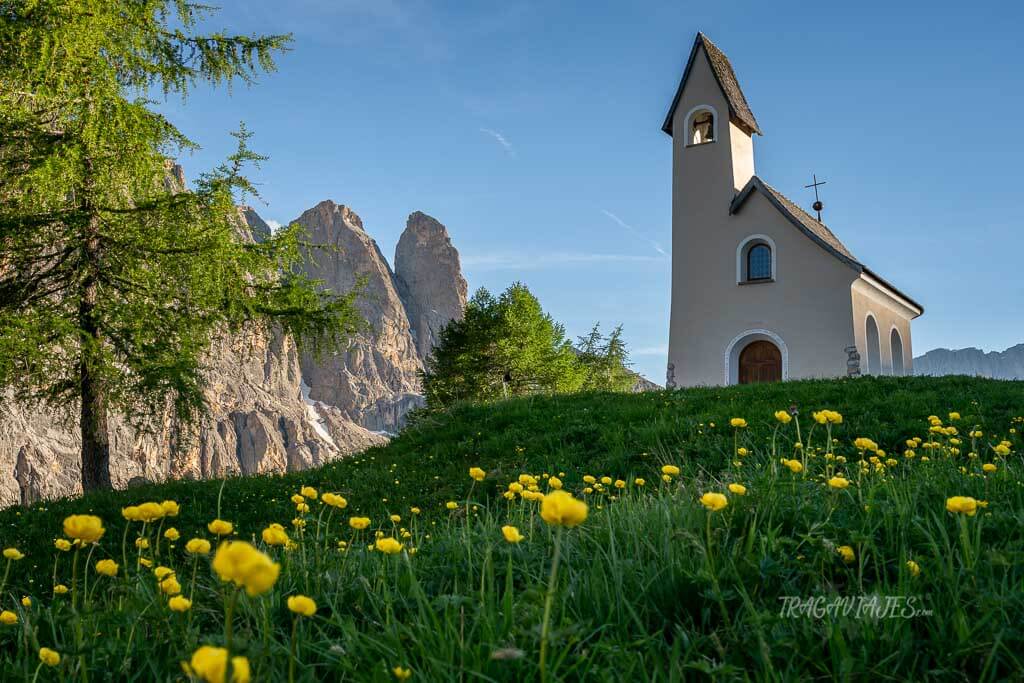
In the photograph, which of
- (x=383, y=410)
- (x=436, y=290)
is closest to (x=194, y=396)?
(x=383, y=410)

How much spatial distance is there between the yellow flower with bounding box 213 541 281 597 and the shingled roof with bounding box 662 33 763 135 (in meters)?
23.5

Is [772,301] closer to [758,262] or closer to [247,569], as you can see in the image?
[758,262]

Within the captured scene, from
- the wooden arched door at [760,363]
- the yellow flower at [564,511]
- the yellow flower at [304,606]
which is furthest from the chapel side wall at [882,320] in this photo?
the yellow flower at [304,606]

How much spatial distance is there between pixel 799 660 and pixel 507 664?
0.83 metres

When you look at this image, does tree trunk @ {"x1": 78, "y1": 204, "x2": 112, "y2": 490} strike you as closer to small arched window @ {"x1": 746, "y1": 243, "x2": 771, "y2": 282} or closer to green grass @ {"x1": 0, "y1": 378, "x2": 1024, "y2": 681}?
green grass @ {"x1": 0, "y1": 378, "x2": 1024, "y2": 681}

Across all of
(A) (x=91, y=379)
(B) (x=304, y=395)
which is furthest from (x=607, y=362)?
(B) (x=304, y=395)

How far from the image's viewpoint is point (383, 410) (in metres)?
141

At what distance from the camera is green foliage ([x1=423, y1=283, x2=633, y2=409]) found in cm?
3500

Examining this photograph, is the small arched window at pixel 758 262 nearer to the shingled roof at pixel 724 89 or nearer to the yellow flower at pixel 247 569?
the shingled roof at pixel 724 89

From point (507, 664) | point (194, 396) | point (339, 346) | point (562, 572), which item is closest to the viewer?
point (507, 664)

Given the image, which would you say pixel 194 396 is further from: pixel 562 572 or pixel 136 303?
pixel 562 572

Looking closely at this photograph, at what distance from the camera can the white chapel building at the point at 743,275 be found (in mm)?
19531

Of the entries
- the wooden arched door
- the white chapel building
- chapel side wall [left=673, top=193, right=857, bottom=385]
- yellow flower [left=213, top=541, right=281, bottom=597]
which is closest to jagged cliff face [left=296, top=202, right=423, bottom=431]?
the white chapel building

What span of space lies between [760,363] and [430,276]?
13991cm
